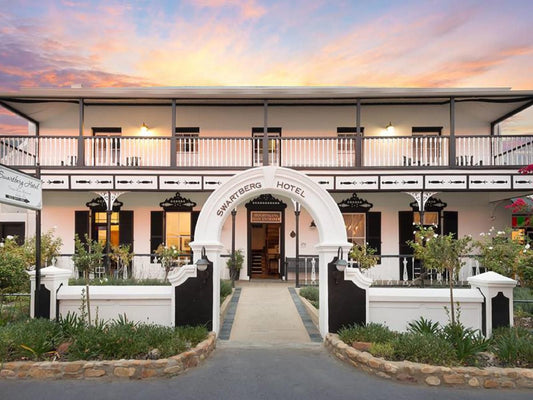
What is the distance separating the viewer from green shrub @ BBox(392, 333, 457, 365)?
5.66 meters

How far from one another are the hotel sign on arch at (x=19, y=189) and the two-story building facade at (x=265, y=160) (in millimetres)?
6685

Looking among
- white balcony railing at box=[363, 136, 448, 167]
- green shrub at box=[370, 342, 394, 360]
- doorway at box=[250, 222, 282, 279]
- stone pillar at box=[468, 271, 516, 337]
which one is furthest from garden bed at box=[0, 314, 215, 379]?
white balcony railing at box=[363, 136, 448, 167]

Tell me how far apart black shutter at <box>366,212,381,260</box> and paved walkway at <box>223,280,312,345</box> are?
4.43 meters

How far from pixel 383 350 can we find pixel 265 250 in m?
10.8

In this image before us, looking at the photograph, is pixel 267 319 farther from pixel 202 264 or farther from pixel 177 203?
pixel 177 203

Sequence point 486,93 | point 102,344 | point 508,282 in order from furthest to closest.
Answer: point 486,93, point 508,282, point 102,344

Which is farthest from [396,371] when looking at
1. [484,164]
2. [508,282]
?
[484,164]

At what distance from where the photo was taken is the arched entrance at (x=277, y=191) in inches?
293

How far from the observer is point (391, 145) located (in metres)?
15.4

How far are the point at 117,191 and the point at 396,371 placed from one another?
36.6ft

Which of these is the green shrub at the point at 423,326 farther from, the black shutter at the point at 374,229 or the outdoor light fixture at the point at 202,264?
the black shutter at the point at 374,229

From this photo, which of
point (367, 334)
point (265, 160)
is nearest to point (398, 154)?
point (265, 160)

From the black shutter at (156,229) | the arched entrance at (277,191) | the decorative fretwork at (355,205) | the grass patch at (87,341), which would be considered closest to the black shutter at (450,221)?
the decorative fretwork at (355,205)

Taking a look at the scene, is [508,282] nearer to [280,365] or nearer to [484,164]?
[280,365]
